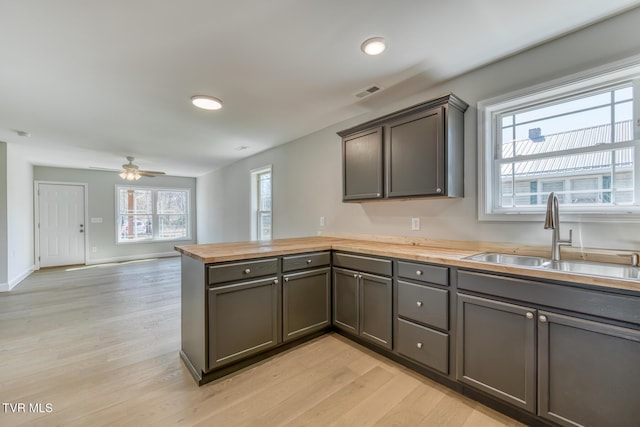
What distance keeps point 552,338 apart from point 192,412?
2.14 metres

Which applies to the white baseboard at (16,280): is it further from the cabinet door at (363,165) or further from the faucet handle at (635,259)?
the faucet handle at (635,259)

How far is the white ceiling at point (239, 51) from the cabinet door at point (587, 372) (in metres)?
1.83

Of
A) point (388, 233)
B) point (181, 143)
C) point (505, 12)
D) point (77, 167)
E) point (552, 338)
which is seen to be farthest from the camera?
point (77, 167)

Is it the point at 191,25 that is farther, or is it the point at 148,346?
the point at 148,346

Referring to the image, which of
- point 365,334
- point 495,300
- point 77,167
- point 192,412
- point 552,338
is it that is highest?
point 77,167

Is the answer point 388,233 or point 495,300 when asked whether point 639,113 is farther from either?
point 388,233

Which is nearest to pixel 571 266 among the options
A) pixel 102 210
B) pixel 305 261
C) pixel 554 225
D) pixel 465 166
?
pixel 554 225

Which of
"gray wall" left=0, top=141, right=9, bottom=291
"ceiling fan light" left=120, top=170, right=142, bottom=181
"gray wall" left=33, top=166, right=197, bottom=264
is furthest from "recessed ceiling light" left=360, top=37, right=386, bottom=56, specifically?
"gray wall" left=33, top=166, right=197, bottom=264

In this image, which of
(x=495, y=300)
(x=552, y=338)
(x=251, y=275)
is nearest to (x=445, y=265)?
(x=495, y=300)

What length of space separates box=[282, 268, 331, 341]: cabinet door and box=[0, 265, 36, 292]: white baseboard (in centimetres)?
509

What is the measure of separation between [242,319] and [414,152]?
1986 millimetres

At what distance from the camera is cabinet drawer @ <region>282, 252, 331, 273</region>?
2400 millimetres

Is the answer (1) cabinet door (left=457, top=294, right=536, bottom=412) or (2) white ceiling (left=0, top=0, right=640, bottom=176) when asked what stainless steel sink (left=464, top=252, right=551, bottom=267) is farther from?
(2) white ceiling (left=0, top=0, right=640, bottom=176)

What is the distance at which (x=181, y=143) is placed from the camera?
4359 mm
